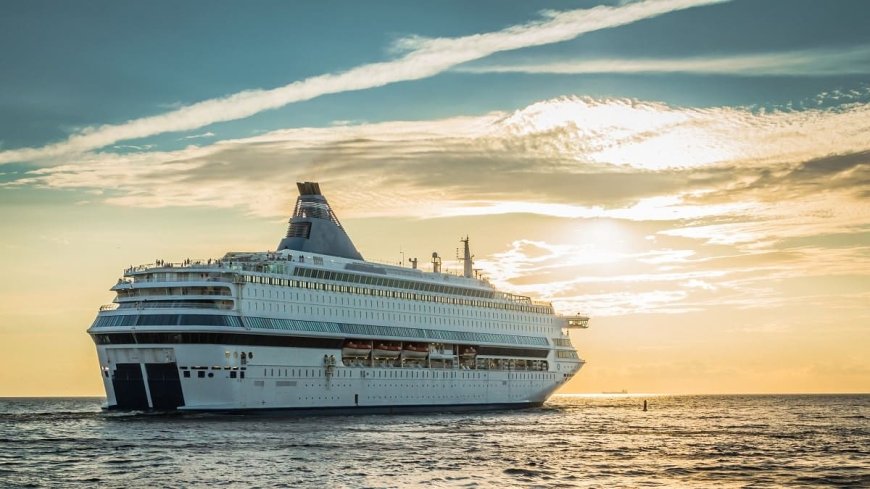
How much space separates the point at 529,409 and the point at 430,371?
893 inches

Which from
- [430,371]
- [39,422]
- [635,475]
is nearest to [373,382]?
[430,371]

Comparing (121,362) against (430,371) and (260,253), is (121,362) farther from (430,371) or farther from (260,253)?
(430,371)

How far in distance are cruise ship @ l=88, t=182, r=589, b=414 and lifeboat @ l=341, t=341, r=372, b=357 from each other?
4.4 inches

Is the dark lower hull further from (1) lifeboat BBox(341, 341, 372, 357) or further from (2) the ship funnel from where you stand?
(2) the ship funnel

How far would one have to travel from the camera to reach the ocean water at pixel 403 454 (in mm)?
54188

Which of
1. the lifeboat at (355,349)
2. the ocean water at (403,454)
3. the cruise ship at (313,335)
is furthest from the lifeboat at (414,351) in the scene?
the ocean water at (403,454)

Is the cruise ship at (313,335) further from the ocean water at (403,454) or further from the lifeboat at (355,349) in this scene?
the ocean water at (403,454)

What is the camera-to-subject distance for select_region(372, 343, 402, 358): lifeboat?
10694cm

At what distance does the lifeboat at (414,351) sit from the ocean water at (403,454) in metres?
13.7

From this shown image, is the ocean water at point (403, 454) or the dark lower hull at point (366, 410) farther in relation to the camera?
the dark lower hull at point (366, 410)

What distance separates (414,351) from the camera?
113000 mm

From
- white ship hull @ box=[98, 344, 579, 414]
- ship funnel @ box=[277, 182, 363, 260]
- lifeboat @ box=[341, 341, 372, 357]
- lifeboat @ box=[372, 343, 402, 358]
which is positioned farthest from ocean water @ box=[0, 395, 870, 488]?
ship funnel @ box=[277, 182, 363, 260]

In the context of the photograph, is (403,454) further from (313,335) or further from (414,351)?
(414,351)

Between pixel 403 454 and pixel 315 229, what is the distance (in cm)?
4952
